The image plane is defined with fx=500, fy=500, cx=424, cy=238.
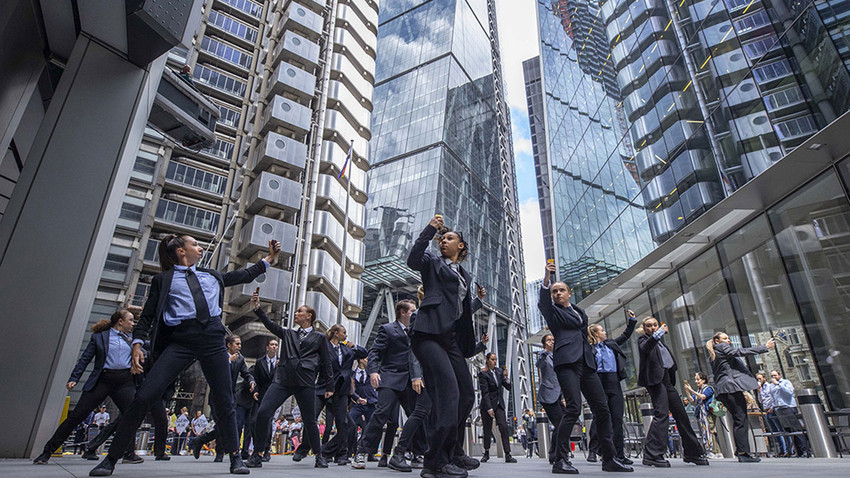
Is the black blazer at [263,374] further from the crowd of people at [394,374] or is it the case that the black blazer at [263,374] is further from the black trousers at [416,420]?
the black trousers at [416,420]

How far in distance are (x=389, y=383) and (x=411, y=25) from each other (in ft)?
242

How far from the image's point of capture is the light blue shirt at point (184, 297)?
390cm

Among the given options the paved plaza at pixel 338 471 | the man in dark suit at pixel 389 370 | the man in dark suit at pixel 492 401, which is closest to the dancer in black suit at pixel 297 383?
the paved plaza at pixel 338 471

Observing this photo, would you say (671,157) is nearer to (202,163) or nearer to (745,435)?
(745,435)

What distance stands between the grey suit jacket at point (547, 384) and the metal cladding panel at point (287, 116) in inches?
1254

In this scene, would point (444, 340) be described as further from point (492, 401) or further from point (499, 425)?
point (499, 425)

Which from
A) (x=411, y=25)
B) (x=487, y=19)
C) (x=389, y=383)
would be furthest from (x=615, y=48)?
(x=487, y=19)

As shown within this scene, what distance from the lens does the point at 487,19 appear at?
8269 centimetres

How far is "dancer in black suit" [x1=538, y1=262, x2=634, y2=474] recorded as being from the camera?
4.83 metres

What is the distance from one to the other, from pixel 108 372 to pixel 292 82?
114 ft

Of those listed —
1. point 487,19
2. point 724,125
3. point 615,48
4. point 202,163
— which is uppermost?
point 487,19

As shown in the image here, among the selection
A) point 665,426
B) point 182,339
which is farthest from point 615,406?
point 182,339

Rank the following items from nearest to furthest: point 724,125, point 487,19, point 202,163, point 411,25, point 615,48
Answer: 1. point 724,125
2. point 615,48
3. point 202,163
4. point 411,25
5. point 487,19

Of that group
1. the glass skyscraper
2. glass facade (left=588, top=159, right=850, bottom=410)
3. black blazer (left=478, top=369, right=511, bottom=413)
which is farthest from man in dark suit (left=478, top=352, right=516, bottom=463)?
the glass skyscraper
